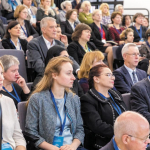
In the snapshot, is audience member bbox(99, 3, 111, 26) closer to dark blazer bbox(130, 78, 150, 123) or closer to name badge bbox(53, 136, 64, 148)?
dark blazer bbox(130, 78, 150, 123)

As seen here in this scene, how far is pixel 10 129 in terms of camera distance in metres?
2.16

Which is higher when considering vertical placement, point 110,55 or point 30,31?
point 30,31

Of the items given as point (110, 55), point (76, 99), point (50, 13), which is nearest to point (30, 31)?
point (50, 13)

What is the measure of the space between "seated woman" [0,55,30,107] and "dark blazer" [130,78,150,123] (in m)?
0.99

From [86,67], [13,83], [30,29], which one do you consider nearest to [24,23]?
[30,29]

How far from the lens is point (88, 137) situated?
265 centimetres

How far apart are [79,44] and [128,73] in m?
1.18

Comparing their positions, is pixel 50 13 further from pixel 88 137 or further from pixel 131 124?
pixel 131 124

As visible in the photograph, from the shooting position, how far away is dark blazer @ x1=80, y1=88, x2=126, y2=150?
256 centimetres

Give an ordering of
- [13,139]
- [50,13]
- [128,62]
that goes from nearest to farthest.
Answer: [13,139], [128,62], [50,13]

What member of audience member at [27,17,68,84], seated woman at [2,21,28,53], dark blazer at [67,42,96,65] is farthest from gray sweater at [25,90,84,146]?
seated woman at [2,21,28,53]

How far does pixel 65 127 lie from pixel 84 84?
951 millimetres

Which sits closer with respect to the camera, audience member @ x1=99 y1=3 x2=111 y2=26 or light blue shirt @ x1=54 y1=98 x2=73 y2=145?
light blue shirt @ x1=54 y1=98 x2=73 y2=145

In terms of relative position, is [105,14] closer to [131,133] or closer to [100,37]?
[100,37]
